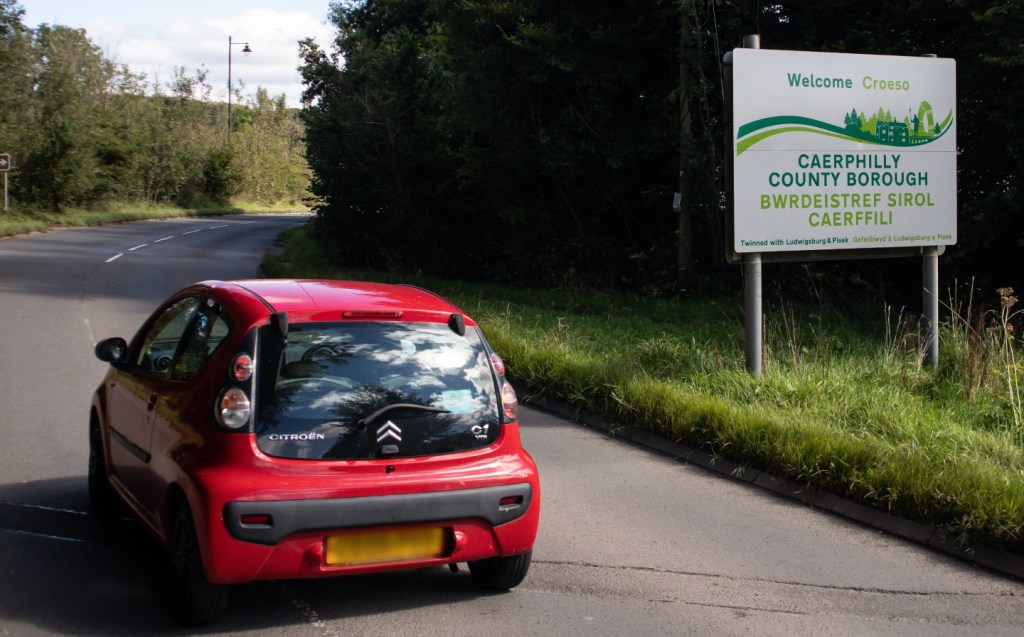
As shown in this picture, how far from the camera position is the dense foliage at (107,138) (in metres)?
43.3

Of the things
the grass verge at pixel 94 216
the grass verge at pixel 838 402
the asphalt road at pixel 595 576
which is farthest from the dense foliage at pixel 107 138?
the asphalt road at pixel 595 576

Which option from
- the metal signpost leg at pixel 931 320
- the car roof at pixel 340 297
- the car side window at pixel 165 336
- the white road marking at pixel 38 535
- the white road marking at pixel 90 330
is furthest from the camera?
the white road marking at pixel 90 330

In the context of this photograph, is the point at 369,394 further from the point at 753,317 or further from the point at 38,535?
the point at 753,317

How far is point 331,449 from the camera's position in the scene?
4.55 m

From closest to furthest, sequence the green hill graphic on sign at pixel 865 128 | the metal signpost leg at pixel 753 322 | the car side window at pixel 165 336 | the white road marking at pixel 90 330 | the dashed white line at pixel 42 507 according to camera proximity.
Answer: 1. the car side window at pixel 165 336
2. the dashed white line at pixel 42 507
3. the metal signpost leg at pixel 753 322
4. the green hill graphic on sign at pixel 865 128
5. the white road marking at pixel 90 330

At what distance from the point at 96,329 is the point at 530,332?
6.78 metres

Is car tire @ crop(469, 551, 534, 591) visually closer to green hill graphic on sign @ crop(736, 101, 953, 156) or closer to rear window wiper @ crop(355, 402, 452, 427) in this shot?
rear window wiper @ crop(355, 402, 452, 427)

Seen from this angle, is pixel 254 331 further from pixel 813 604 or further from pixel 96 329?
pixel 96 329

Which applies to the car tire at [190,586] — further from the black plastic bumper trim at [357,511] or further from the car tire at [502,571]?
the car tire at [502,571]

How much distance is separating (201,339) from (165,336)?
2.85 feet

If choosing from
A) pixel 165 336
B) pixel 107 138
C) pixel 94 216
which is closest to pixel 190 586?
pixel 165 336

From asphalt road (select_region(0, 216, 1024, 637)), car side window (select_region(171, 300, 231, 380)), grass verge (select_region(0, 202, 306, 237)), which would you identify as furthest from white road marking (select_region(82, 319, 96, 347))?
grass verge (select_region(0, 202, 306, 237))

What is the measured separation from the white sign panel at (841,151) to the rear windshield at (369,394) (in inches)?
220

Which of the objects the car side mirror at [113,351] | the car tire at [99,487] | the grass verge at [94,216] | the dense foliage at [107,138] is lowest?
the car tire at [99,487]
